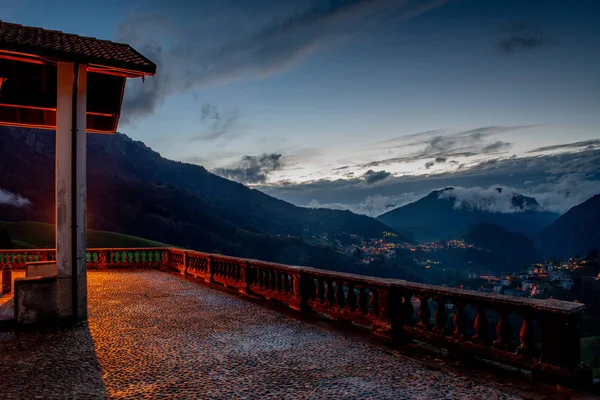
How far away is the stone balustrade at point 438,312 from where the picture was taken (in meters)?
4.21

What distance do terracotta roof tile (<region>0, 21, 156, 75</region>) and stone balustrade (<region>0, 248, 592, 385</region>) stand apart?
5347 millimetres

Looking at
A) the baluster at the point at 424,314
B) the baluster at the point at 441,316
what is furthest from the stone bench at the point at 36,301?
the baluster at the point at 441,316

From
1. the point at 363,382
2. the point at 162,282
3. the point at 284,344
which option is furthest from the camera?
the point at 162,282

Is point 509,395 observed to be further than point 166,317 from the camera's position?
No

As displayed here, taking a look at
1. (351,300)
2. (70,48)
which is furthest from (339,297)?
(70,48)

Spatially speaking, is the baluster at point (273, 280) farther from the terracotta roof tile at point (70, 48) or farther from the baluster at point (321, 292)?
the terracotta roof tile at point (70, 48)

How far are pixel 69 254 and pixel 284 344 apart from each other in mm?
4495

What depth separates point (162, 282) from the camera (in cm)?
1329

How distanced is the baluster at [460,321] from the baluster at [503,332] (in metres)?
0.46

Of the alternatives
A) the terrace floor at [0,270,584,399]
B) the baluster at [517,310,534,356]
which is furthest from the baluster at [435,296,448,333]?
the baluster at [517,310,534,356]

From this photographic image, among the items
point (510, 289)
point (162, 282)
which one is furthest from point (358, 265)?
point (162, 282)

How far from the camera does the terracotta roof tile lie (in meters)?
7.14

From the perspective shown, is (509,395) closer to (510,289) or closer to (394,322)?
(394,322)

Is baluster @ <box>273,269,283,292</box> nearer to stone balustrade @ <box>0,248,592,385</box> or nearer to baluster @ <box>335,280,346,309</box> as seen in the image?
stone balustrade @ <box>0,248,592,385</box>
